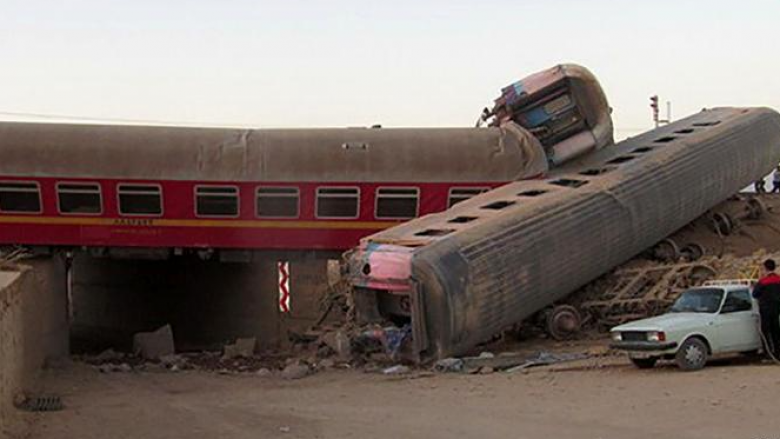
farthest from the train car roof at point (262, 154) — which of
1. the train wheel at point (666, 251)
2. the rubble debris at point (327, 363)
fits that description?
the rubble debris at point (327, 363)

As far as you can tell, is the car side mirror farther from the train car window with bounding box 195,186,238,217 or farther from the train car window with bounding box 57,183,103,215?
the train car window with bounding box 57,183,103,215

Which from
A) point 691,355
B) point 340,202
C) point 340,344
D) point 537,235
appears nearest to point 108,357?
point 340,202

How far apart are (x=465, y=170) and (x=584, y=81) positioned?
3244mm

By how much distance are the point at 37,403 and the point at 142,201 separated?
9016mm

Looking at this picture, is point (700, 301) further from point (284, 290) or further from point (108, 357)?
point (284, 290)

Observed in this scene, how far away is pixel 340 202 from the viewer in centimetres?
2177

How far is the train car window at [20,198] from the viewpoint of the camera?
21.4m

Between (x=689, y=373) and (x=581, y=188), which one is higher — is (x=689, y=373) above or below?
below

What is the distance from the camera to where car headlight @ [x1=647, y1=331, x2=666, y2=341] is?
45.9 feet

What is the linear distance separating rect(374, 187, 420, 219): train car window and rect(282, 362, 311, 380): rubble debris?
18.1 feet

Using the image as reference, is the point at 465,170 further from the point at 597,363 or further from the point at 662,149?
the point at 597,363

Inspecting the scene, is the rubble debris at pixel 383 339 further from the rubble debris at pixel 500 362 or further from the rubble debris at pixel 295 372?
the rubble debris at pixel 295 372

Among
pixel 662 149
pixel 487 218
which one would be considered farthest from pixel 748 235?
pixel 487 218

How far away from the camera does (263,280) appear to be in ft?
87.0
